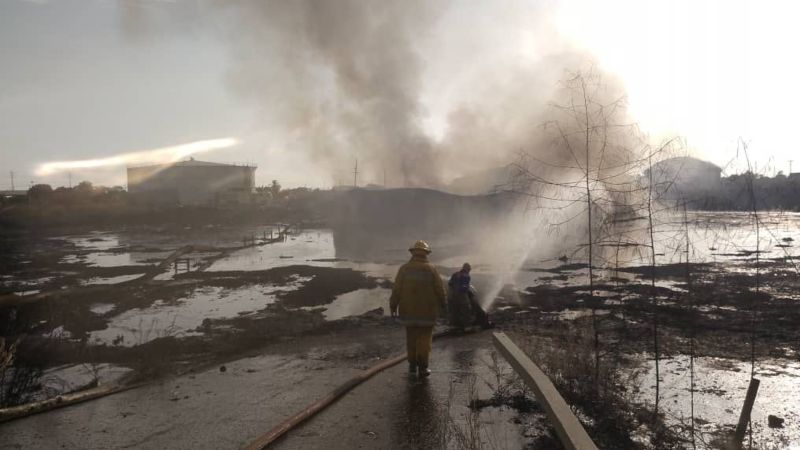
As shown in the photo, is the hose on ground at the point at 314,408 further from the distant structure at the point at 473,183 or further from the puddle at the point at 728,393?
the distant structure at the point at 473,183

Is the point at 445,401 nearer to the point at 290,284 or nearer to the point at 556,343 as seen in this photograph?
the point at 556,343

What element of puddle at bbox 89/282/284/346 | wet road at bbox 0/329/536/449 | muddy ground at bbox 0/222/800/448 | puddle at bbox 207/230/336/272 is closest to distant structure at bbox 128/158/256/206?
puddle at bbox 207/230/336/272

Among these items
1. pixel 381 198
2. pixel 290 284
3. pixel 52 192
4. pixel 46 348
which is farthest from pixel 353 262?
pixel 52 192

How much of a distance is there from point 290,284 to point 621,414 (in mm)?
13531

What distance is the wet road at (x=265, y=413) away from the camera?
15.0 feet

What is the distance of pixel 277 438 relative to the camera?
4.43 metres

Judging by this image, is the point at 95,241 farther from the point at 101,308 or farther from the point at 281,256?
the point at 101,308

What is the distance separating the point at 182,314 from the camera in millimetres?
12422

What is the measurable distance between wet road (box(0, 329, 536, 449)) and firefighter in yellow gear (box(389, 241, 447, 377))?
315 mm

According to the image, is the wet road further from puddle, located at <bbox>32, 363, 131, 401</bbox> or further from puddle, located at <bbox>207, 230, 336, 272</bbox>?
puddle, located at <bbox>207, 230, 336, 272</bbox>

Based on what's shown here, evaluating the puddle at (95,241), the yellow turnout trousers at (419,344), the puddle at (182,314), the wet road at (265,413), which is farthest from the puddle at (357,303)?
the puddle at (95,241)

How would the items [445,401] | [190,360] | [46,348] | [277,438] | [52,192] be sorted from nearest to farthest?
[277,438] → [445,401] → [190,360] → [46,348] → [52,192]

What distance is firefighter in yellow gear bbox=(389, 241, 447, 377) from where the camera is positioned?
20.3ft

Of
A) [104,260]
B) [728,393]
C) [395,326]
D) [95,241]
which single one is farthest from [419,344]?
[95,241]
